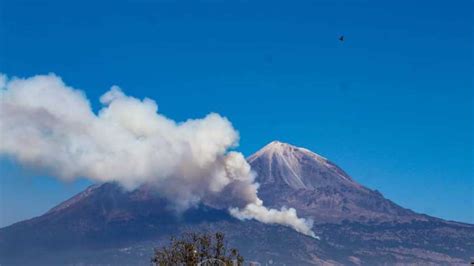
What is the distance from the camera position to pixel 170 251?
92.6m

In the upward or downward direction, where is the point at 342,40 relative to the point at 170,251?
upward

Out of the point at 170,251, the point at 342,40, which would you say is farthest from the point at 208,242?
the point at 342,40

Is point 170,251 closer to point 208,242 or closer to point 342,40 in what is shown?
point 208,242

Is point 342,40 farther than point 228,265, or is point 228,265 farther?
point 342,40

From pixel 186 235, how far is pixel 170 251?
5.64 meters

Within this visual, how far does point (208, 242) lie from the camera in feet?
300

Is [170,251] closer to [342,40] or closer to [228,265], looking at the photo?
[228,265]

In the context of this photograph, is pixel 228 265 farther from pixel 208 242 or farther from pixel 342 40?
pixel 342 40

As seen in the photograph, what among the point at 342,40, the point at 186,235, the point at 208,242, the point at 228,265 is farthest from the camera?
the point at 342,40

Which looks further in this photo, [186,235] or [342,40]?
[342,40]

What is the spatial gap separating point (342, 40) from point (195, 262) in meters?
45.1

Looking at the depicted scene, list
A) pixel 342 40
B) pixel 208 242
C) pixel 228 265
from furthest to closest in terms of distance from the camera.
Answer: pixel 342 40 → pixel 208 242 → pixel 228 265

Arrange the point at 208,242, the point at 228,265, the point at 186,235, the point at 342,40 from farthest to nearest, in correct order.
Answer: the point at 342,40 < the point at 186,235 < the point at 208,242 < the point at 228,265

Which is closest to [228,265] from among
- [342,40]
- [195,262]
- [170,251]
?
[195,262]
